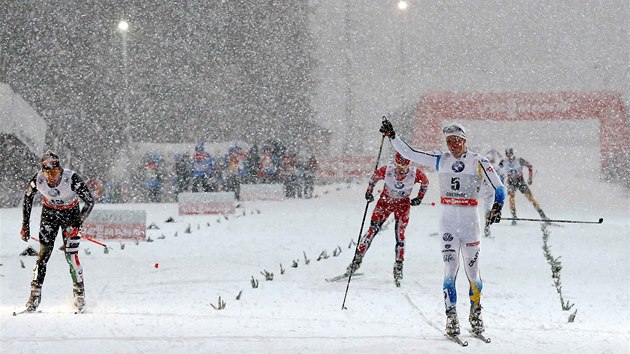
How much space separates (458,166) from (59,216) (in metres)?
4.38

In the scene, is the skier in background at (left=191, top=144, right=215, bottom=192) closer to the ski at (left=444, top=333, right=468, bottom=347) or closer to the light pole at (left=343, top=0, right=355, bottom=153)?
the light pole at (left=343, top=0, right=355, bottom=153)

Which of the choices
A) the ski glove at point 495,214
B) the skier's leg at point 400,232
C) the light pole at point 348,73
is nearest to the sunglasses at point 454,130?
the ski glove at point 495,214

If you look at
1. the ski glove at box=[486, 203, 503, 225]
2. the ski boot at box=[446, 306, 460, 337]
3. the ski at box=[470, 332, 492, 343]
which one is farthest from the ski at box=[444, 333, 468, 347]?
the ski glove at box=[486, 203, 503, 225]

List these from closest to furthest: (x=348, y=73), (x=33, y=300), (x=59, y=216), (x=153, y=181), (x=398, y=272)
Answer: (x=33, y=300), (x=59, y=216), (x=398, y=272), (x=153, y=181), (x=348, y=73)

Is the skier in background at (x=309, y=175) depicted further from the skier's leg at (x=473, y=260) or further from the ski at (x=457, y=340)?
the ski at (x=457, y=340)

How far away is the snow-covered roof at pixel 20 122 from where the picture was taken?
1958 cm

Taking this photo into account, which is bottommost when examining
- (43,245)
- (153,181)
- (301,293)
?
(301,293)

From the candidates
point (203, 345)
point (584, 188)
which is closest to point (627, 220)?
point (584, 188)

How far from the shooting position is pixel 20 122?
2000cm

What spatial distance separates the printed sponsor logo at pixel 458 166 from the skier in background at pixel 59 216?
13.0ft

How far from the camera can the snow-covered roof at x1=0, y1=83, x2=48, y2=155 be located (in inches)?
771

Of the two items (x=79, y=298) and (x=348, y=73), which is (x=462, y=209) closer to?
(x=79, y=298)

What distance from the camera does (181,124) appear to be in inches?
1578

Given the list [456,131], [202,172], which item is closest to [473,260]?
[456,131]
